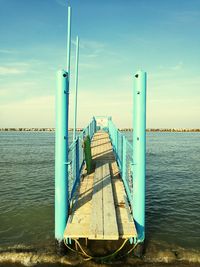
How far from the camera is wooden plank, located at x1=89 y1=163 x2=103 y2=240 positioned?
18.9ft

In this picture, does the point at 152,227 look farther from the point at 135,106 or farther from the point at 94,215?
the point at 135,106

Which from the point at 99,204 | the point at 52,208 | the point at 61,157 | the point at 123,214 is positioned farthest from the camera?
the point at 52,208

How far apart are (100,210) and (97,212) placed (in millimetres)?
145

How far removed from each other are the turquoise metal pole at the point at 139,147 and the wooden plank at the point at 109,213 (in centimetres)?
66

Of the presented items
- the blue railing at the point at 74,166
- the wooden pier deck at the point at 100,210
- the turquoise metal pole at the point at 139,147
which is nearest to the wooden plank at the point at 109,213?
the wooden pier deck at the point at 100,210

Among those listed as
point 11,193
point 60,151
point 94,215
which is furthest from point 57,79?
point 11,193

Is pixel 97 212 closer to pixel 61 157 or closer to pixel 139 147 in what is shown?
pixel 61 157

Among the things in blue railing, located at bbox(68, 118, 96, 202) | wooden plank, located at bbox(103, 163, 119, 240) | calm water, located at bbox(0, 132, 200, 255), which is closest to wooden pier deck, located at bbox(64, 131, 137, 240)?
wooden plank, located at bbox(103, 163, 119, 240)

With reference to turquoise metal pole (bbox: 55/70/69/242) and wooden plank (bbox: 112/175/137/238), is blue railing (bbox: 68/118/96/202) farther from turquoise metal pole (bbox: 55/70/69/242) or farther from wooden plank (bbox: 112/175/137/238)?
wooden plank (bbox: 112/175/137/238)

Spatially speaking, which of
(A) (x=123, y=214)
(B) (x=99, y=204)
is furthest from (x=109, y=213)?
(B) (x=99, y=204)

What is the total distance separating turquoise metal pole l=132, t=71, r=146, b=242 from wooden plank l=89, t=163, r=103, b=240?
0.97 metres

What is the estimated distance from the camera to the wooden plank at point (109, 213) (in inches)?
224

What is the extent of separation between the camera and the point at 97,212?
683cm

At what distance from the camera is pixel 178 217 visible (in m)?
11.1
